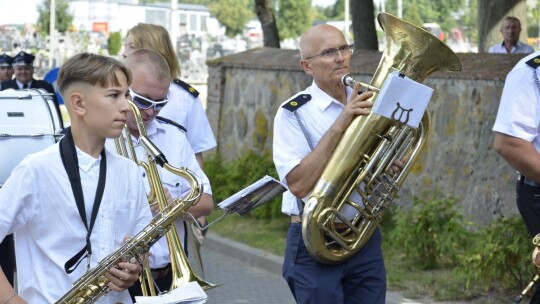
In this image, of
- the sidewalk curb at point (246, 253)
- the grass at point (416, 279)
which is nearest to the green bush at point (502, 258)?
the grass at point (416, 279)

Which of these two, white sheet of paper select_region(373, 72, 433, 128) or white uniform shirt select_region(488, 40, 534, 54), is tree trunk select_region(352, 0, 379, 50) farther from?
white sheet of paper select_region(373, 72, 433, 128)

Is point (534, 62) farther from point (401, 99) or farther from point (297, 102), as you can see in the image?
point (297, 102)

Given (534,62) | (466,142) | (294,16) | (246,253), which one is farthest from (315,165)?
(294,16)

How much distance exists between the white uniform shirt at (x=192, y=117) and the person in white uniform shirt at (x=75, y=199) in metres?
2.37

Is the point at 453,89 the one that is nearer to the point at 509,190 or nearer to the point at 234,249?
the point at 509,190

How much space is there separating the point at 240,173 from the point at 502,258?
16.9 feet

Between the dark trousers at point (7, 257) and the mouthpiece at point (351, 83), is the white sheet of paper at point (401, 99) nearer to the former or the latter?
the mouthpiece at point (351, 83)

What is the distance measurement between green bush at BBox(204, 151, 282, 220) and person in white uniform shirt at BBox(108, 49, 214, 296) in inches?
241

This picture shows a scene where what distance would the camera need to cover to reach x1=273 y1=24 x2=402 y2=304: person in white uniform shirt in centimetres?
485

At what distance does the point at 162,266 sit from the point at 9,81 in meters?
10.2

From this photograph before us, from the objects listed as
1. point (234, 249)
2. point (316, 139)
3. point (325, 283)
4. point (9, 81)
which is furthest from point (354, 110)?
point (9, 81)

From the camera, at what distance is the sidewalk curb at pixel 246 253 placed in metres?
9.76

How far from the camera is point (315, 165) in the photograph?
4.75 meters

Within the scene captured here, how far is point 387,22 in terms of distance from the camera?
15.7 ft
